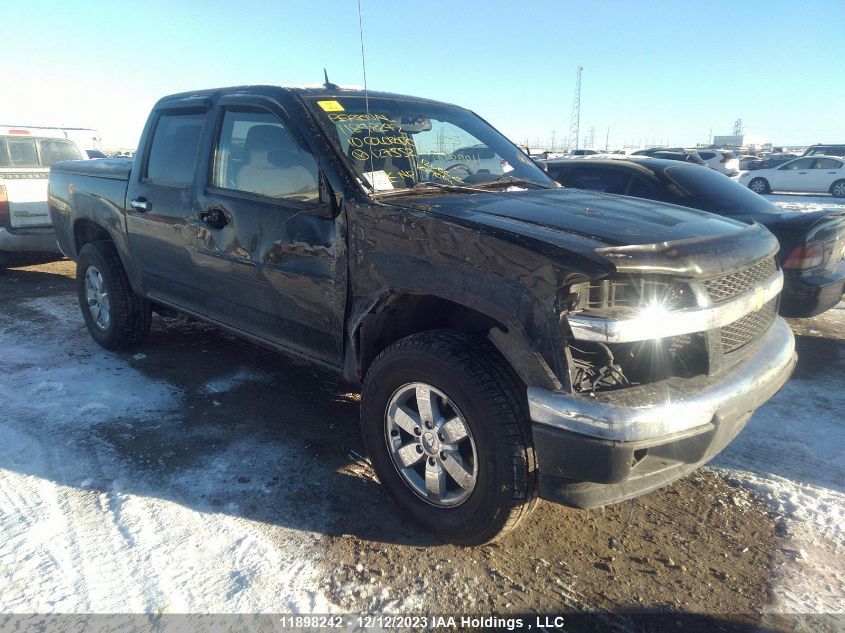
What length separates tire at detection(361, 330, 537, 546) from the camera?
7.56ft

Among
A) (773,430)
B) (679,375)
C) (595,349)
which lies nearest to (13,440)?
(595,349)

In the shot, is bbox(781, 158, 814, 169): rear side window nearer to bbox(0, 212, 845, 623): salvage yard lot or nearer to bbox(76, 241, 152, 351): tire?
bbox(0, 212, 845, 623): salvage yard lot

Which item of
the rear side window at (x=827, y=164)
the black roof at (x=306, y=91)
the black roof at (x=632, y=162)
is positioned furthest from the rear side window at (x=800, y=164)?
the black roof at (x=306, y=91)

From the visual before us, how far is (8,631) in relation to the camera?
2.13 m

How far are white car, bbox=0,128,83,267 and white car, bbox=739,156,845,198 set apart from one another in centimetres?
1995

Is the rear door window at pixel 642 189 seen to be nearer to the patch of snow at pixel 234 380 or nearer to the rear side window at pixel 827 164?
the patch of snow at pixel 234 380

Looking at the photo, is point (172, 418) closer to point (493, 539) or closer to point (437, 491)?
point (437, 491)

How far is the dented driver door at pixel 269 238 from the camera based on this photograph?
306 cm

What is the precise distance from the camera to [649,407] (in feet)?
6.98

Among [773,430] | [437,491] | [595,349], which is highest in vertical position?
[595,349]

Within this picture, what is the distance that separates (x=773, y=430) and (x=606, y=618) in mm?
2039

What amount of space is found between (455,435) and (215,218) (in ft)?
6.60

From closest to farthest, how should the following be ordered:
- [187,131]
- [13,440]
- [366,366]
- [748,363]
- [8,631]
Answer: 1. [8,631]
2. [748,363]
3. [366,366]
4. [13,440]
5. [187,131]

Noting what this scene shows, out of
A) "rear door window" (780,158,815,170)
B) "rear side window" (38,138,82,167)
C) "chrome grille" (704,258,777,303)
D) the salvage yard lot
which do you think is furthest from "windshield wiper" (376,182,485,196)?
"rear door window" (780,158,815,170)
